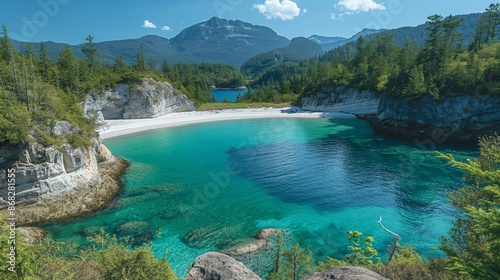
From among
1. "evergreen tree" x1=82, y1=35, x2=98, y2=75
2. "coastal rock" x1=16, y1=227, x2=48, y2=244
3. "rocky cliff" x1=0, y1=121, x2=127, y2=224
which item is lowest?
"coastal rock" x1=16, y1=227, x2=48, y2=244

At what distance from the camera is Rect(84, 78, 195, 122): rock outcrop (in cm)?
7538

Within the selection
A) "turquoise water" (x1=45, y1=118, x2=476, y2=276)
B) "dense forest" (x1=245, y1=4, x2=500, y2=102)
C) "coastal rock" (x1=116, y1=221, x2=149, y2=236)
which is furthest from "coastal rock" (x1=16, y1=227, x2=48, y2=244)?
"dense forest" (x1=245, y1=4, x2=500, y2=102)

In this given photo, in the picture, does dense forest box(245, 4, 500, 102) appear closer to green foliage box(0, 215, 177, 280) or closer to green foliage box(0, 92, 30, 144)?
green foliage box(0, 215, 177, 280)

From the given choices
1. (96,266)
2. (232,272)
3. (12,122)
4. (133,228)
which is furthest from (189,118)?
(232,272)

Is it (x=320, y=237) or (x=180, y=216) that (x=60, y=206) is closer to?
(x=180, y=216)

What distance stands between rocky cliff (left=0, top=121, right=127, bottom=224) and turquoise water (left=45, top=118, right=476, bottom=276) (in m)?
2.34

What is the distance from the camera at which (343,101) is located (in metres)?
93.8

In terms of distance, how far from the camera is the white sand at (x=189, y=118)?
231 feet

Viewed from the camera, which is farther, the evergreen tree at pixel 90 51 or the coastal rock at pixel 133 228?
the evergreen tree at pixel 90 51

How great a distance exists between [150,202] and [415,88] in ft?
194

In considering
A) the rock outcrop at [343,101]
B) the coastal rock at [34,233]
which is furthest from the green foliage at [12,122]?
the rock outcrop at [343,101]

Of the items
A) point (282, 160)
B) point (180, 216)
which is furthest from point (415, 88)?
point (180, 216)

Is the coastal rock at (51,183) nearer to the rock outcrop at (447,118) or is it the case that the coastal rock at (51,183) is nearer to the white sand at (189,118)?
the white sand at (189,118)

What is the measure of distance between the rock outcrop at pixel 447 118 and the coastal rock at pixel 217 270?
201 feet
